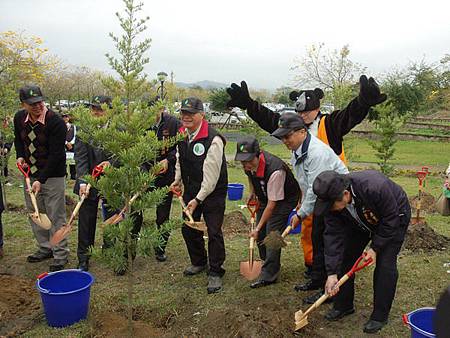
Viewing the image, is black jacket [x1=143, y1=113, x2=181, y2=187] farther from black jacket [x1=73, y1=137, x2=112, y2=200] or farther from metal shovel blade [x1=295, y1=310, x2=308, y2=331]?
metal shovel blade [x1=295, y1=310, x2=308, y2=331]

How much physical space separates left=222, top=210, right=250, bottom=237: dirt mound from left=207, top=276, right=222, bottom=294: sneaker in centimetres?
187

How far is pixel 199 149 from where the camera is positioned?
4375mm

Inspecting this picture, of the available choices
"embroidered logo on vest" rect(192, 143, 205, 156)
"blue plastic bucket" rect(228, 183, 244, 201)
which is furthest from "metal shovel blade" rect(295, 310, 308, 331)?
"blue plastic bucket" rect(228, 183, 244, 201)

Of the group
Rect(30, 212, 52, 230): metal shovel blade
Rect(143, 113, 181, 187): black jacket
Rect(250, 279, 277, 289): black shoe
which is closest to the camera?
Rect(250, 279, 277, 289): black shoe

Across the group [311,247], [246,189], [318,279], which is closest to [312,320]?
[318,279]

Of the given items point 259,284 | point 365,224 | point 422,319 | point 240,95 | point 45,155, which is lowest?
point 259,284

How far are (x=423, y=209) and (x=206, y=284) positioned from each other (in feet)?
17.4

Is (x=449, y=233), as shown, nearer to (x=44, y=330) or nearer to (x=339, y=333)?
(x=339, y=333)

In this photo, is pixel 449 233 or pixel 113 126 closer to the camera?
pixel 113 126

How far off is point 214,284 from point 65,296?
1539 mm

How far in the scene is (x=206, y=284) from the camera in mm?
4613

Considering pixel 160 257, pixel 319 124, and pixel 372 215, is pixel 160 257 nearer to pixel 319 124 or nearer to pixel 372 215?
pixel 319 124

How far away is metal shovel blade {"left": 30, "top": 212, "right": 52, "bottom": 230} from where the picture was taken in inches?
183

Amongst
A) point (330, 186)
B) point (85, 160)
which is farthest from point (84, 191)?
point (330, 186)
